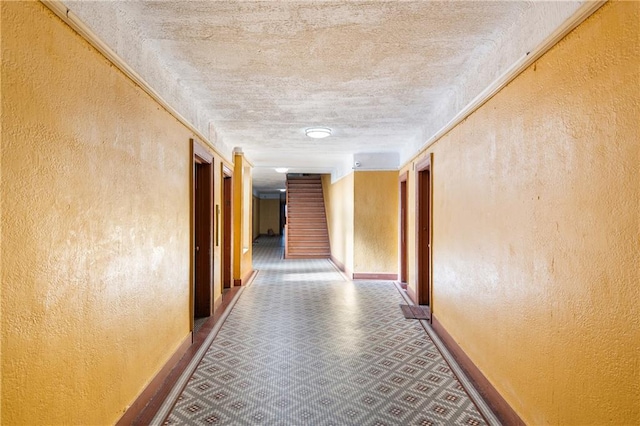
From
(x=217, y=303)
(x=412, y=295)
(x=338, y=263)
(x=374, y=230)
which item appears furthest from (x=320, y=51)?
(x=338, y=263)

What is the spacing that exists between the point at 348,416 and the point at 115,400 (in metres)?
1.51

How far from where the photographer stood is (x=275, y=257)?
39.5 ft

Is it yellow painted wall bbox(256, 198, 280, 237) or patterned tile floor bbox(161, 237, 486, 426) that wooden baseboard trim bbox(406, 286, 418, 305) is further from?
yellow painted wall bbox(256, 198, 280, 237)

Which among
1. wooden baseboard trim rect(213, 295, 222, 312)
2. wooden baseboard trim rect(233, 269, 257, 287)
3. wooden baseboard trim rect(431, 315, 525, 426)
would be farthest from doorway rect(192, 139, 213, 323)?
wooden baseboard trim rect(431, 315, 525, 426)

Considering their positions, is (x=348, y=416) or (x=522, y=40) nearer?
(x=522, y=40)

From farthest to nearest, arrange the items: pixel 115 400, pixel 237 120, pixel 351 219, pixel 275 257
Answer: pixel 275 257
pixel 351 219
pixel 237 120
pixel 115 400

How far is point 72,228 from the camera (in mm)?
1780

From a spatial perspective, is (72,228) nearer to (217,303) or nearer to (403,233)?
(217,303)

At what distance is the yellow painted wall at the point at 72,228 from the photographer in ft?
4.66

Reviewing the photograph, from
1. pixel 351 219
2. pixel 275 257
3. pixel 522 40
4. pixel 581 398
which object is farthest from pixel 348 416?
pixel 275 257

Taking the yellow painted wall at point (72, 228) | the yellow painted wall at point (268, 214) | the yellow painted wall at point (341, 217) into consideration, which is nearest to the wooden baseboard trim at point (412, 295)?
the yellow painted wall at point (341, 217)

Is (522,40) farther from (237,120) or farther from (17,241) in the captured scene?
(237,120)

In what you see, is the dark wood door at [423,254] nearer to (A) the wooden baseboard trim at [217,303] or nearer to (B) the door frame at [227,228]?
(A) the wooden baseboard trim at [217,303]

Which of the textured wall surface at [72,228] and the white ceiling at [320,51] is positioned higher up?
the white ceiling at [320,51]
